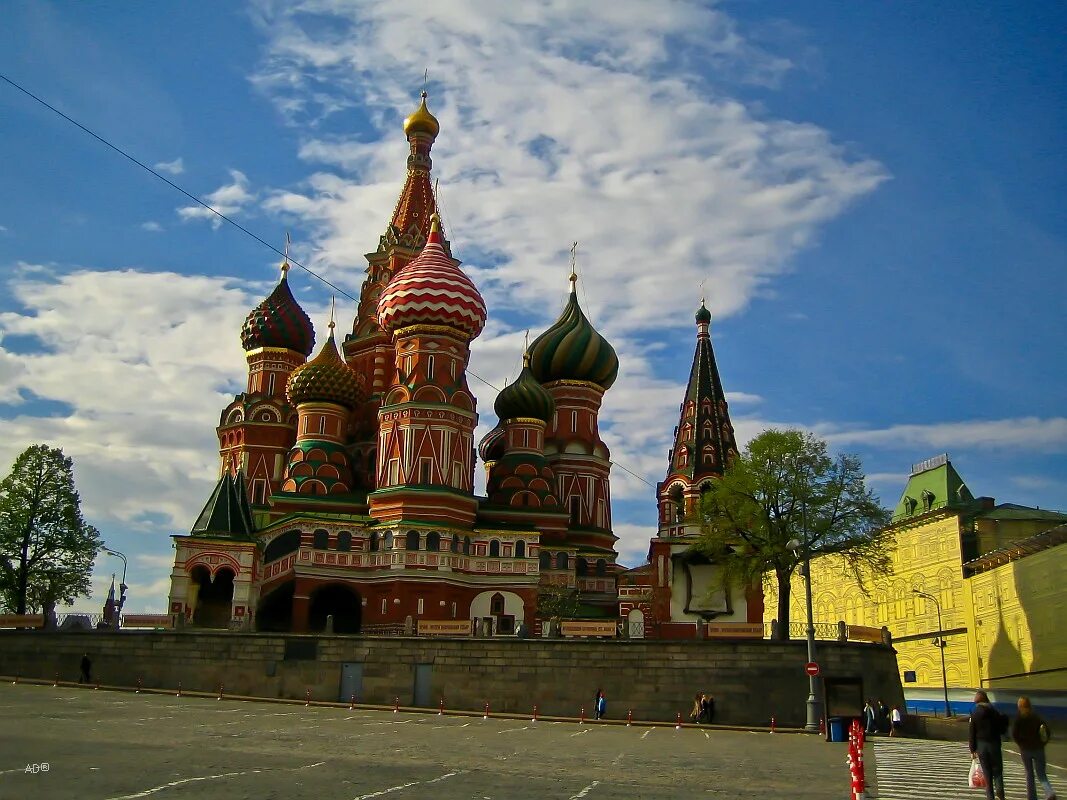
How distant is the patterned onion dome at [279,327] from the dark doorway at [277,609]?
58.1 ft

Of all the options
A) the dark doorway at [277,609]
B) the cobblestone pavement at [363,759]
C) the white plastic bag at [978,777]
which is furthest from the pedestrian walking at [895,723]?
the dark doorway at [277,609]

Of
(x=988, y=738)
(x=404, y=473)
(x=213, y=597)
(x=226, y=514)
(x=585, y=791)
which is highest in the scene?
(x=404, y=473)

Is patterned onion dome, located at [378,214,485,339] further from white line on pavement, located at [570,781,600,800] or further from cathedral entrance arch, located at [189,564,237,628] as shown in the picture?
white line on pavement, located at [570,781,600,800]

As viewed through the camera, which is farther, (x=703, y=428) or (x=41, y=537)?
(x=703, y=428)

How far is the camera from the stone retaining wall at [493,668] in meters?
35.0

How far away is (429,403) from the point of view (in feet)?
165

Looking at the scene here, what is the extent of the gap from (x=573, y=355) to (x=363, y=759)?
4447cm

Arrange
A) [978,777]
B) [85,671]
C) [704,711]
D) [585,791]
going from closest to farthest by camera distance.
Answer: [978,777] < [585,791] < [704,711] < [85,671]

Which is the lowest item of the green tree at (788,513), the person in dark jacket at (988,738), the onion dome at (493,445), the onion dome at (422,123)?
the person in dark jacket at (988,738)

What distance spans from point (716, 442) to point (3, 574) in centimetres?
3432

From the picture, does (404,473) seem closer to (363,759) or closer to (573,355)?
(573,355)

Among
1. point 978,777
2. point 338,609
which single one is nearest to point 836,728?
point 978,777

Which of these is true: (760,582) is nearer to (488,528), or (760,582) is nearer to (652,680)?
(652,680)

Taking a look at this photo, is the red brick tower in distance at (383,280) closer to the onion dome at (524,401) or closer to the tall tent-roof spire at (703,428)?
the onion dome at (524,401)
